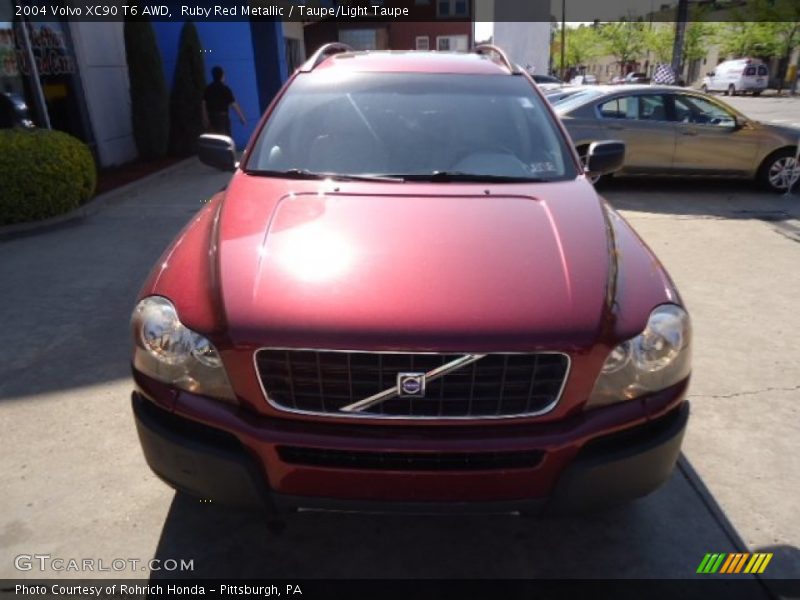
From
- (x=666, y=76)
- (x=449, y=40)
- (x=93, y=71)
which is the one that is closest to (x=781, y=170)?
(x=93, y=71)

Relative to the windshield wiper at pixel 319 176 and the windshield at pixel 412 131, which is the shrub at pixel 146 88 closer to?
the windshield at pixel 412 131

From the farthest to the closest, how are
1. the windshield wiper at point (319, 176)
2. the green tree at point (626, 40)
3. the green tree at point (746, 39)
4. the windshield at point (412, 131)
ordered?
the green tree at point (626, 40) < the green tree at point (746, 39) < the windshield at point (412, 131) < the windshield wiper at point (319, 176)

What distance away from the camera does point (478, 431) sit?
190 centimetres

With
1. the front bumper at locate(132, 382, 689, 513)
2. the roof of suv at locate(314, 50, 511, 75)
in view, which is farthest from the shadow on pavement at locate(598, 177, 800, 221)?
the front bumper at locate(132, 382, 689, 513)

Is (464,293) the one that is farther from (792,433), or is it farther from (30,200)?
(30,200)

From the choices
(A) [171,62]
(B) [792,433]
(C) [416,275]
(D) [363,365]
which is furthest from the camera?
(A) [171,62]

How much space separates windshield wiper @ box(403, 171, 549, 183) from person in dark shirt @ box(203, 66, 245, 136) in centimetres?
944

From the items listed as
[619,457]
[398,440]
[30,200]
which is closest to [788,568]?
[619,457]

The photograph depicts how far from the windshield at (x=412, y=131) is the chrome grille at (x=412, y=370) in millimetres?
1236

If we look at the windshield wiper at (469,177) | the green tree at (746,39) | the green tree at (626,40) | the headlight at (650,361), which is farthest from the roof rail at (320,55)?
the green tree at (626,40)

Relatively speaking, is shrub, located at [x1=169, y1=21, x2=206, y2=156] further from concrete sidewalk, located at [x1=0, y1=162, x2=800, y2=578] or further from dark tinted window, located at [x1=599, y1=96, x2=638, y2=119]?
concrete sidewalk, located at [x1=0, y1=162, x2=800, y2=578]

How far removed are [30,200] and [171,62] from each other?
6672 mm

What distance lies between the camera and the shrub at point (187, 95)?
1145cm

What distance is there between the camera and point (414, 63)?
365cm
